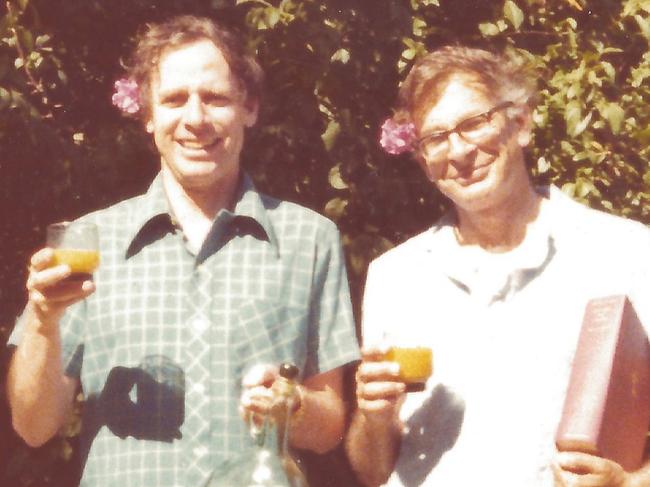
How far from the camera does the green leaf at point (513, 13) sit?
12.9 feet

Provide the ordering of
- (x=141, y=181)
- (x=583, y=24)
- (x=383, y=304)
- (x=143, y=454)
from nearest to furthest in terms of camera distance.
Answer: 1. (x=143, y=454)
2. (x=383, y=304)
3. (x=141, y=181)
4. (x=583, y=24)

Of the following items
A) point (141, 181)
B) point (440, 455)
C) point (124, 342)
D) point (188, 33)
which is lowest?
point (440, 455)

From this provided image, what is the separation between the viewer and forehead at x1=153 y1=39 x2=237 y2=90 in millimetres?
2836

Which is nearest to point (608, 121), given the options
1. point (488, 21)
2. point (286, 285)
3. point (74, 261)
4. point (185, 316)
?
point (488, 21)

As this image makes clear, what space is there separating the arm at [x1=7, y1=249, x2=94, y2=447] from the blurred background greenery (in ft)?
3.11

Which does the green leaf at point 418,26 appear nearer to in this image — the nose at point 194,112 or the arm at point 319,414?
the nose at point 194,112

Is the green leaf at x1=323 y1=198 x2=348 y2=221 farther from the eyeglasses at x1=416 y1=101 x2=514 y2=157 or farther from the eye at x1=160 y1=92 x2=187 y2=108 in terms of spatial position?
the eye at x1=160 y1=92 x2=187 y2=108

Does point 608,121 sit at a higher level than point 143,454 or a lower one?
higher

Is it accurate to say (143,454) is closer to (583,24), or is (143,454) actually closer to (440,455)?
(440,455)

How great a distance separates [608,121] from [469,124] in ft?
3.97

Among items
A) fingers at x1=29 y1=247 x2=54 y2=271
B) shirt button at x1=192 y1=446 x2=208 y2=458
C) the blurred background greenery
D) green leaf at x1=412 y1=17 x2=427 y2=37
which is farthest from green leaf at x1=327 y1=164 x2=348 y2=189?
fingers at x1=29 y1=247 x2=54 y2=271

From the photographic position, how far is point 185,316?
2834mm

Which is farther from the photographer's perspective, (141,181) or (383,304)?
(141,181)

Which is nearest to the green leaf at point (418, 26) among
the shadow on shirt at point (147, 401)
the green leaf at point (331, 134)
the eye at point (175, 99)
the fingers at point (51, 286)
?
the green leaf at point (331, 134)
